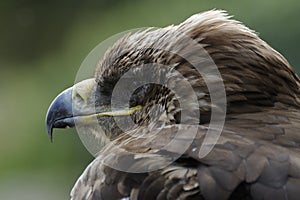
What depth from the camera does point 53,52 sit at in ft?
42.3

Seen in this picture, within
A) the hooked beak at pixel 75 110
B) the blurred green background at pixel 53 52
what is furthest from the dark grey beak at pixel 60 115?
the blurred green background at pixel 53 52

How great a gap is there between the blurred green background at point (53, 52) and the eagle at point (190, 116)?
136 inches

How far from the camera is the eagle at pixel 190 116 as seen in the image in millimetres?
3121

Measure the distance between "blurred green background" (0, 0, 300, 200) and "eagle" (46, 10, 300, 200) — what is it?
344cm

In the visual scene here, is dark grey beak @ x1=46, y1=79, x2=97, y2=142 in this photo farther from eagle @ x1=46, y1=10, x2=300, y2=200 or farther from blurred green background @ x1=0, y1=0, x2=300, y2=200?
blurred green background @ x1=0, y1=0, x2=300, y2=200

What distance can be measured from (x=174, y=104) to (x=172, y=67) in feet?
0.55

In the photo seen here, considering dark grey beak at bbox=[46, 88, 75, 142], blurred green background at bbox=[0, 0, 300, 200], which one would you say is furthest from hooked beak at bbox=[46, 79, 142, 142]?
blurred green background at bbox=[0, 0, 300, 200]

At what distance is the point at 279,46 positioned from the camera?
7484mm

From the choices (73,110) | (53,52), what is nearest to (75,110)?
(73,110)

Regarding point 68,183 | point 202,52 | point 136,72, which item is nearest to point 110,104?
point 136,72

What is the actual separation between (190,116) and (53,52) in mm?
9460

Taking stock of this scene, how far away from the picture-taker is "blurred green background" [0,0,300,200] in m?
8.46

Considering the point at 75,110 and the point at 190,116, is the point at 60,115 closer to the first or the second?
the point at 75,110

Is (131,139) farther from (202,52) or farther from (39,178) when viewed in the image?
(39,178)
